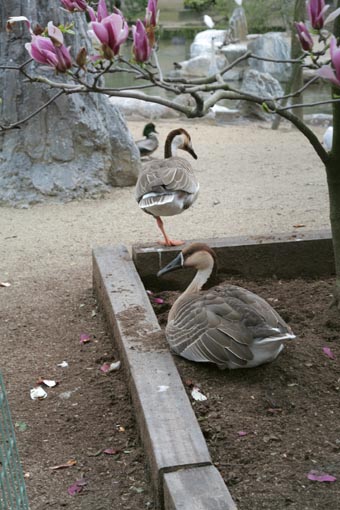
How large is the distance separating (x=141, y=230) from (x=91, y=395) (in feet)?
10.6

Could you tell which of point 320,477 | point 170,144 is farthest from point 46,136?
point 320,477

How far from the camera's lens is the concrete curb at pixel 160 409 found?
113 inches

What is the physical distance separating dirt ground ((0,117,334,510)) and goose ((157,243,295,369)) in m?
0.12

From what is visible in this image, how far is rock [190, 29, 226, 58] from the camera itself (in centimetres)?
2175

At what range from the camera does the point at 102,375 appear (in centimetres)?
427

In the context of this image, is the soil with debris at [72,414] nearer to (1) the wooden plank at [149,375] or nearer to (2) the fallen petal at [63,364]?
(2) the fallen petal at [63,364]

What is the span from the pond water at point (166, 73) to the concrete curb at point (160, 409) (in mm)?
8068

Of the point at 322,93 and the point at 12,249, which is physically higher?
the point at 12,249

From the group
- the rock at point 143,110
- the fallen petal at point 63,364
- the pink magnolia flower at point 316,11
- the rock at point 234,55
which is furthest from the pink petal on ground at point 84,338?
the rock at point 234,55

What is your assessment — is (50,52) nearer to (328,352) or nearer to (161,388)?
(161,388)

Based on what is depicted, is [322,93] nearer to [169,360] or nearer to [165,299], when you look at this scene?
[165,299]

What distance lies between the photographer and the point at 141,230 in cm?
717

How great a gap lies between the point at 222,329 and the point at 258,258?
154cm

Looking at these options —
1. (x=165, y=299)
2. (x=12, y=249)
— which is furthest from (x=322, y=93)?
(x=165, y=299)
